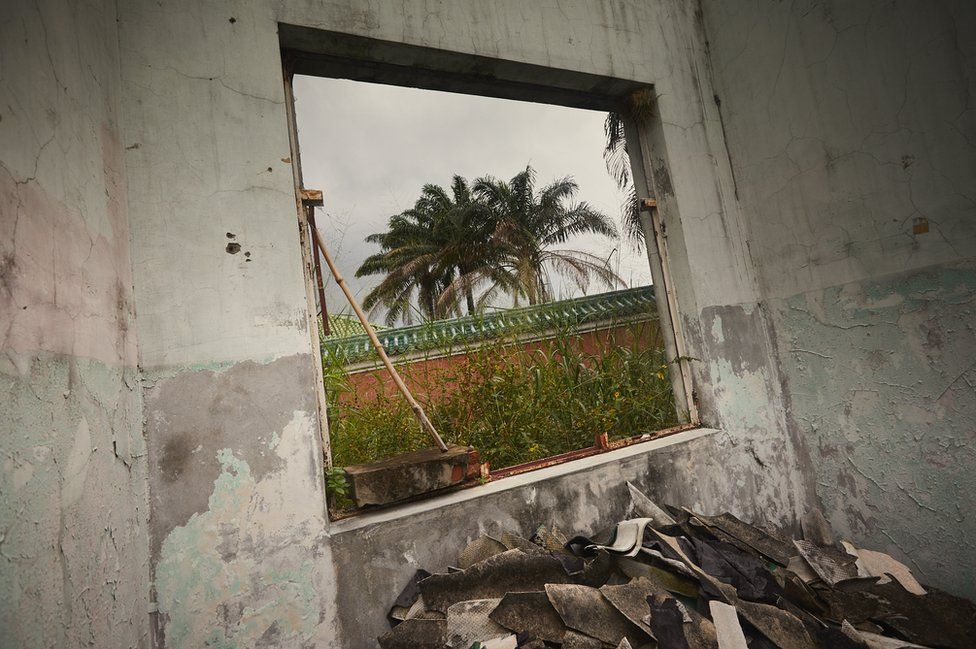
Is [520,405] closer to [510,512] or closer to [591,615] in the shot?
[510,512]

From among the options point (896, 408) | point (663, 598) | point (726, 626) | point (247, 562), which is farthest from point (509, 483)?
point (896, 408)

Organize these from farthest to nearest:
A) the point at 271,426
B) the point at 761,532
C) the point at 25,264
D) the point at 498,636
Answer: the point at 761,532 → the point at 271,426 → the point at 498,636 → the point at 25,264

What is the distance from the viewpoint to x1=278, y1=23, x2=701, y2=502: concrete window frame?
209 cm

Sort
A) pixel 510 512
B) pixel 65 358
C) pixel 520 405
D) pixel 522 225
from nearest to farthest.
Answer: pixel 65 358 → pixel 510 512 → pixel 520 405 → pixel 522 225

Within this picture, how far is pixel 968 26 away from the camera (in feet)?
6.59

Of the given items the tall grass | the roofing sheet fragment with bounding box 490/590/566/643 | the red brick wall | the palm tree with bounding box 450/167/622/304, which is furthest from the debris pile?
the palm tree with bounding box 450/167/622/304

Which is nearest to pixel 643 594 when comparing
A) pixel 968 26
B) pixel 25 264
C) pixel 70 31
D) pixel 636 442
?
pixel 636 442

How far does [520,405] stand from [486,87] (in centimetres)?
201

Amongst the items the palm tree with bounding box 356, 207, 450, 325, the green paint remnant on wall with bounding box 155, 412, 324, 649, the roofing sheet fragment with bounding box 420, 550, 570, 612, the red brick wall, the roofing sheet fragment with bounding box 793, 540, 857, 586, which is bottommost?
the roofing sheet fragment with bounding box 793, 540, 857, 586

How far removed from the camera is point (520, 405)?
3.09m

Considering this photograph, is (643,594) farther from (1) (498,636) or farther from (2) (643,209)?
(2) (643,209)

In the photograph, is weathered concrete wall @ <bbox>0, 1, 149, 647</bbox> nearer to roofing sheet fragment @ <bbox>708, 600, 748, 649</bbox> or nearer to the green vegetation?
roofing sheet fragment @ <bbox>708, 600, 748, 649</bbox>

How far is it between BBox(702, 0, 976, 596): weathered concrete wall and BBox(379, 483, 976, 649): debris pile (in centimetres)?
48

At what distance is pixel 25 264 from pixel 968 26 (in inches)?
139
